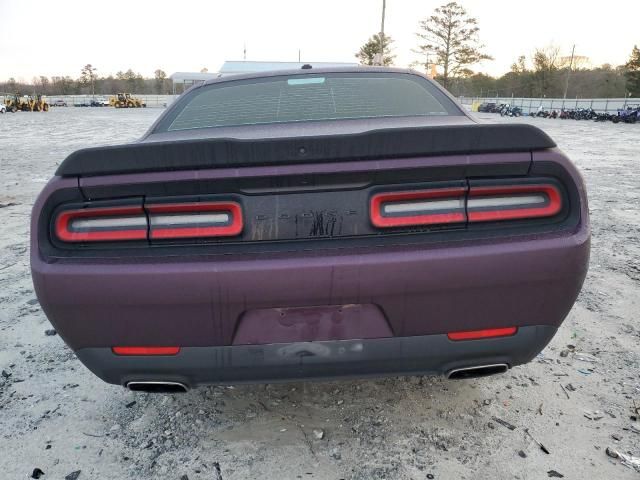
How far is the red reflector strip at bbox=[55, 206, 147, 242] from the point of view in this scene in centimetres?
166

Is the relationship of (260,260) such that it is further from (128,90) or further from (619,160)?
(128,90)

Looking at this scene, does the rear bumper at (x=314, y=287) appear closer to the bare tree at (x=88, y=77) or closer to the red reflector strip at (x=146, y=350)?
the red reflector strip at (x=146, y=350)

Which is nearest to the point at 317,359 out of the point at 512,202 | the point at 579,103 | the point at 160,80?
the point at 512,202

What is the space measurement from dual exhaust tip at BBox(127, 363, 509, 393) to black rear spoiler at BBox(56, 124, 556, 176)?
79 cm

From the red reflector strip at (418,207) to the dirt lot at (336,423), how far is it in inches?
41.0

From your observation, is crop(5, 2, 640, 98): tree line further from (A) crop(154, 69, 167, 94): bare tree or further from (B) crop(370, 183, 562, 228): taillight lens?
(B) crop(370, 183, 562, 228): taillight lens

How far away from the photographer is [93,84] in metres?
95.8

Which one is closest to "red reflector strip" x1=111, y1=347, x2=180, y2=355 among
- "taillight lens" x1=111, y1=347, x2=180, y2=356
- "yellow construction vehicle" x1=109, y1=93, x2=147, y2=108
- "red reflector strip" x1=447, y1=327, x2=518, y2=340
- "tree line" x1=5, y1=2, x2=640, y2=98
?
"taillight lens" x1=111, y1=347, x2=180, y2=356

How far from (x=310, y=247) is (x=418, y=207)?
404 mm

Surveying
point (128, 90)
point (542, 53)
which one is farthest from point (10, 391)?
point (128, 90)

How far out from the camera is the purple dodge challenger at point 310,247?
1.62m

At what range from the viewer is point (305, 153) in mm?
1616

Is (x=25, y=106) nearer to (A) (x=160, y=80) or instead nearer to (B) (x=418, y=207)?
(A) (x=160, y=80)

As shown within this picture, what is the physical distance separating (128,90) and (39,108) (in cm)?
4967
